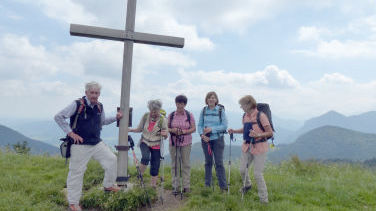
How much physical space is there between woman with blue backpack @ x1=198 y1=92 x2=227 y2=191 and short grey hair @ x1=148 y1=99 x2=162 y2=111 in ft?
3.63

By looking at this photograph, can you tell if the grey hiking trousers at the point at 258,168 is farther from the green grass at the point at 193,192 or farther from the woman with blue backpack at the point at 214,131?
the woman with blue backpack at the point at 214,131

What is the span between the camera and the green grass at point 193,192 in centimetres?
552

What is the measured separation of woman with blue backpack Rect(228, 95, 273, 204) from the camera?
18.7 ft

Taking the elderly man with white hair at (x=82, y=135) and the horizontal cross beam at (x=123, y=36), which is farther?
the horizontal cross beam at (x=123, y=36)

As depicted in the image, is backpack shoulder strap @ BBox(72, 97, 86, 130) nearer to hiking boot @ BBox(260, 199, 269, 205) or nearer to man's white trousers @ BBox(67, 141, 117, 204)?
man's white trousers @ BBox(67, 141, 117, 204)

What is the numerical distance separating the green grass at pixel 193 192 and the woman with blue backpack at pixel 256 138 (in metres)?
0.51

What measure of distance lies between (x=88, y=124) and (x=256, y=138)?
3507 millimetres

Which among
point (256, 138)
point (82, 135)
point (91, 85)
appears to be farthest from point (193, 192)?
point (91, 85)

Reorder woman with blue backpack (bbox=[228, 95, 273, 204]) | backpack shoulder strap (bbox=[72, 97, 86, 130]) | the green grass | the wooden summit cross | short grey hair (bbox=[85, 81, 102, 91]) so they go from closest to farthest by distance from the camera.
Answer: backpack shoulder strap (bbox=[72, 97, 86, 130])
short grey hair (bbox=[85, 81, 102, 91])
the green grass
woman with blue backpack (bbox=[228, 95, 273, 204])
the wooden summit cross

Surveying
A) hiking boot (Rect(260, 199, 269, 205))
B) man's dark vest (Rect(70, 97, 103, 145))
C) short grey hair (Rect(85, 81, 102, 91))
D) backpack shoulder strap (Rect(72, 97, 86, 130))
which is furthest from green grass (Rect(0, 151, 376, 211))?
short grey hair (Rect(85, 81, 102, 91))

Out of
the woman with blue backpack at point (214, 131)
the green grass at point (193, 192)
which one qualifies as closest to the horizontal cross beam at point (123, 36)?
the woman with blue backpack at point (214, 131)

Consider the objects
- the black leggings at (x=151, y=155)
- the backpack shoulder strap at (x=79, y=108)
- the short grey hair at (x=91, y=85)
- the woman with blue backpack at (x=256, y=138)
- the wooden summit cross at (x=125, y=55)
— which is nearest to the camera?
the backpack shoulder strap at (x=79, y=108)

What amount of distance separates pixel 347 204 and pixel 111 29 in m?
6.84

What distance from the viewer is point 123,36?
6.08m
